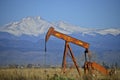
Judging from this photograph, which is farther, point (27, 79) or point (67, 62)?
point (67, 62)

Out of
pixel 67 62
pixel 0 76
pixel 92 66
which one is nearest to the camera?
pixel 0 76

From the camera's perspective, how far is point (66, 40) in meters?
17.4

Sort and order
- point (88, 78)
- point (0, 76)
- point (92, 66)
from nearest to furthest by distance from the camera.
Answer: point (88, 78) → point (0, 76) → point (92, 66)

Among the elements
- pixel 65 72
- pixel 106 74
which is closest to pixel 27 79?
pixel 65 72

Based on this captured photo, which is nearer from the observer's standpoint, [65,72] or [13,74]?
[13,74]

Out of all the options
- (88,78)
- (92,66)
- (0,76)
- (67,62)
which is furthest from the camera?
(67,62)

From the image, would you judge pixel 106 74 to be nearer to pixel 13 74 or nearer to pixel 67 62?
pixel 67 62

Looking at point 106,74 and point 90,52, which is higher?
point 90,52

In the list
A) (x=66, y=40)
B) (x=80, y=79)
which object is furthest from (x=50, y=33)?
(x=80, y=79)

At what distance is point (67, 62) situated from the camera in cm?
1822

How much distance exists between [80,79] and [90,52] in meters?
3.84

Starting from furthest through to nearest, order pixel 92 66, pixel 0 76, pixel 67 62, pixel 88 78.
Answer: pixel 67 62
pixel 92 66
pixel 0 76
pixel 88 78

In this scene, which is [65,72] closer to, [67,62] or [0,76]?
[67,62]

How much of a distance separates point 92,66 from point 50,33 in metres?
2.66
